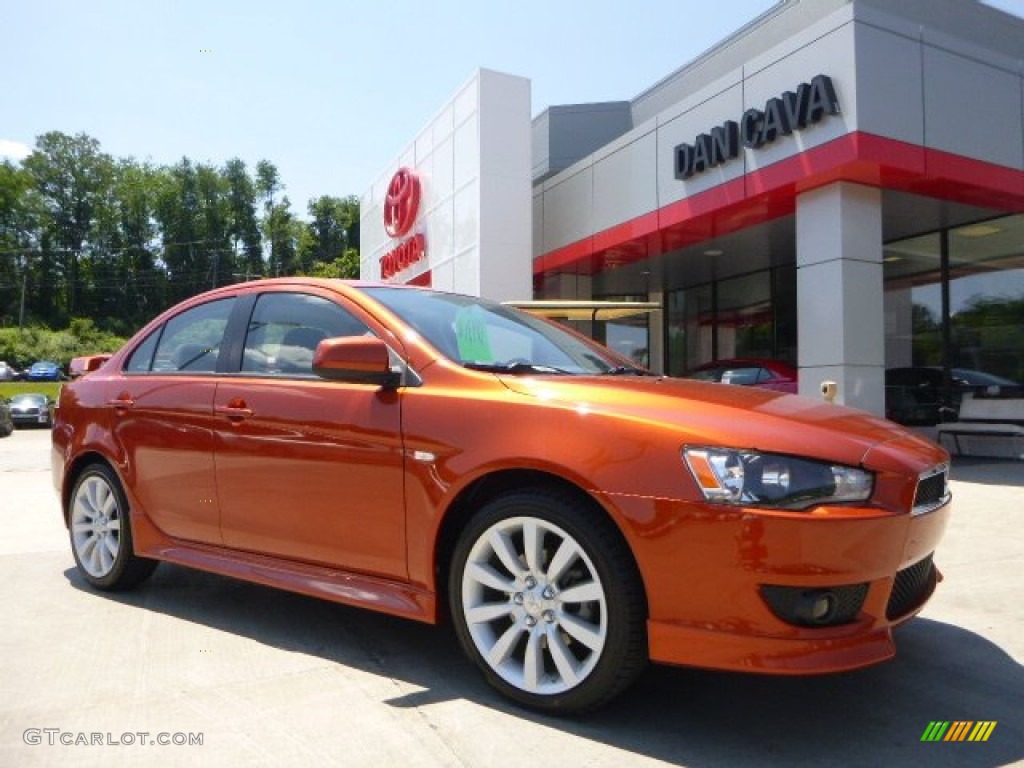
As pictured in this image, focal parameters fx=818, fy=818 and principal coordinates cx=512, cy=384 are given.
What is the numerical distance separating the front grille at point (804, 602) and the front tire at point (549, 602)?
0.39 m

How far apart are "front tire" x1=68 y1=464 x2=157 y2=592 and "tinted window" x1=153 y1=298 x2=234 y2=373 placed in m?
0.69

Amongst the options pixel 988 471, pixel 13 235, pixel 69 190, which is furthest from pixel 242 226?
pixel 988 471

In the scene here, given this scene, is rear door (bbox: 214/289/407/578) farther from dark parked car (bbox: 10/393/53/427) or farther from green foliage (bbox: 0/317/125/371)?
green foliage (bbox: 0/317/125/371)

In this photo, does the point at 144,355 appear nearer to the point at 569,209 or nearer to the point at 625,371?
the point at 625,371

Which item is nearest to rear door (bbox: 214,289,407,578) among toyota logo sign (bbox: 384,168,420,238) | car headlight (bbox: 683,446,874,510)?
car headlight (bbox: 683,446,874,510)

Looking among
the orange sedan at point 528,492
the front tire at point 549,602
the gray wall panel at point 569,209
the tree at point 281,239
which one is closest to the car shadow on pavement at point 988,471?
the orange sedan at point 528,492

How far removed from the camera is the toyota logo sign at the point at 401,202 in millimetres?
18469

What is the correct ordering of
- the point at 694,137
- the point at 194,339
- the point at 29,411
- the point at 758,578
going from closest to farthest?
the point at 758,578 < the point at 194,339 < the point at 694,137 < the point at 29,411

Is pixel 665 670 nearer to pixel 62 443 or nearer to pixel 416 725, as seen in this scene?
pixel 416 725

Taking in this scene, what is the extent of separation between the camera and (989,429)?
36.5ft

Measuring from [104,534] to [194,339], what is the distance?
1179mm

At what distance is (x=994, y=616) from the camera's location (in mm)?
3896

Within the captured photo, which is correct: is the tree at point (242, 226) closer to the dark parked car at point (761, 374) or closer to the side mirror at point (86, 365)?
the dark parked car at point (761, 374)

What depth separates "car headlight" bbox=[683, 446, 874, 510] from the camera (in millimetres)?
2402
